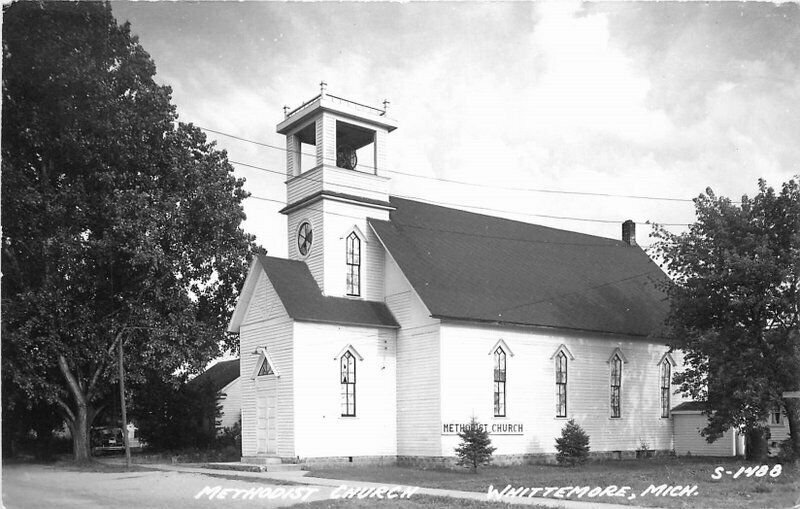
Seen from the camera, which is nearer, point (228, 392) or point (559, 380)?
point (559, 380)

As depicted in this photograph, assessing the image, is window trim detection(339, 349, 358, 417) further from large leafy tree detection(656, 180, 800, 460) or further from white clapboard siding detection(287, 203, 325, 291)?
large leafy tree detection(656, 180, 800, 460)

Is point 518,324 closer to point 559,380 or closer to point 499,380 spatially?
point 499,380

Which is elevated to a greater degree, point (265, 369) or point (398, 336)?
point (398, 336)

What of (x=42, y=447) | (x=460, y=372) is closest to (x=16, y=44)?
(x=460, y=372)

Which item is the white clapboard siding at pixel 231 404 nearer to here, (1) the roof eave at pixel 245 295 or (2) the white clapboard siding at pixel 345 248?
(1) the roof eave at pixel 245 295

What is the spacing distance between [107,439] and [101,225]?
Answer: 64.5 ft

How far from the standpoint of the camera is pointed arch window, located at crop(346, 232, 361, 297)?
103ft

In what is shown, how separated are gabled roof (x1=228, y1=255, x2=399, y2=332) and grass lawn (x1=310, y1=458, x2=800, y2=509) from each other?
5.28 m

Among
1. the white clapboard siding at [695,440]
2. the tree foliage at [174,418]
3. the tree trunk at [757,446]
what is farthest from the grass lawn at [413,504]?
the tree foliage at [174,418]

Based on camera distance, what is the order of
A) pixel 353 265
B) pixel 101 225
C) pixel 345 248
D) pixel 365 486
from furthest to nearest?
pixel 101 225
pixel 353 265
pixel 345 248
pixel 365 486

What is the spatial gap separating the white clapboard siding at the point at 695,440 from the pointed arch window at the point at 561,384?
739cm

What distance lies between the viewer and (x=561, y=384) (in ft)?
109

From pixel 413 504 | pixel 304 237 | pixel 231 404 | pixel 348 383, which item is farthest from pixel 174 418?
pixel 413 504

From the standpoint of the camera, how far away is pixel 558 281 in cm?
3622
